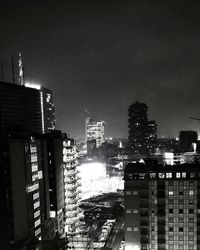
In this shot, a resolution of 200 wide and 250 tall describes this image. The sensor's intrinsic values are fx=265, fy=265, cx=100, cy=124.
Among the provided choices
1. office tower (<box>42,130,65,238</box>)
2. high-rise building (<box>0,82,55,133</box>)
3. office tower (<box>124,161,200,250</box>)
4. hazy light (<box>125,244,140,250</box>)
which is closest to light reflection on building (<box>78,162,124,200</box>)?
high-rise building (<box>0,82,55,133</box>)

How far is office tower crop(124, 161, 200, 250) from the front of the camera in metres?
35.9

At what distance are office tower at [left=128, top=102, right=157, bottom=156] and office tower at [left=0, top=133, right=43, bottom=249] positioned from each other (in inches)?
5501

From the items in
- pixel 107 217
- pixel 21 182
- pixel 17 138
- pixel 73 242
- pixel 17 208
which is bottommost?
pixel 107 217

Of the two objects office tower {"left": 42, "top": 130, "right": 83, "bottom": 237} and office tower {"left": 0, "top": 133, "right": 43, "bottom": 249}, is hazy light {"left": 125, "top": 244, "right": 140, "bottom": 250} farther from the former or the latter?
office tower {"left": 42, "top": 130, "right": 83, "bottom": 237}

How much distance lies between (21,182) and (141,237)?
62.0 feet

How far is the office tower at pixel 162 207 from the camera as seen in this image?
1412 inches

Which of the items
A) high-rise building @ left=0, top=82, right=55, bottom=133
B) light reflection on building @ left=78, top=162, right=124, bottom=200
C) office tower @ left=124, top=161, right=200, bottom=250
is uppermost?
high-rise building @ left=0, top=82, right=55, bottom=133

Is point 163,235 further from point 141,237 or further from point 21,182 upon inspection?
point 21,182

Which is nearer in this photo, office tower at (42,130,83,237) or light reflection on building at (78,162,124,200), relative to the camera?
office tower at (42,130,83,237)

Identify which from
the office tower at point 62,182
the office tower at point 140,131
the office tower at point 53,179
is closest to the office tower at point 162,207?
the office tower at point 53,179

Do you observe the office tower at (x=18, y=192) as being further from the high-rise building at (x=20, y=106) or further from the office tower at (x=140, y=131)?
the office tower at (x=140, y=131)

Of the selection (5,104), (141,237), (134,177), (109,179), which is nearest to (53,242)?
(141,237)

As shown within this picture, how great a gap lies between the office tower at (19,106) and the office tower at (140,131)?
95724 millimetres

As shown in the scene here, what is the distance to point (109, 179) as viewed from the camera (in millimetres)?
106750
